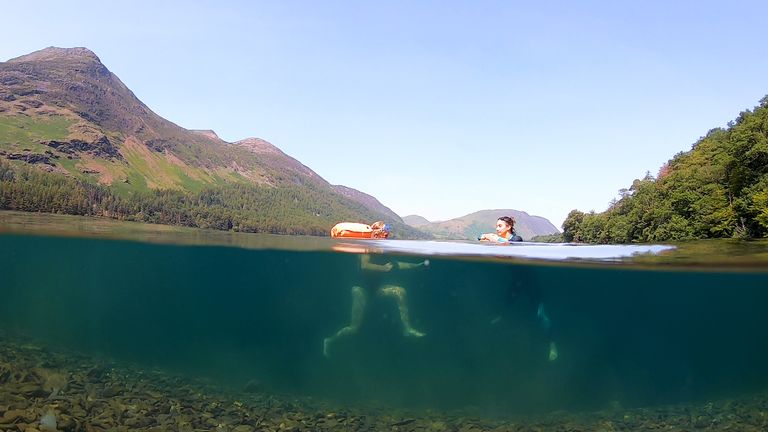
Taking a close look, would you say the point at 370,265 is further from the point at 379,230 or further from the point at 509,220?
the point at 509,220

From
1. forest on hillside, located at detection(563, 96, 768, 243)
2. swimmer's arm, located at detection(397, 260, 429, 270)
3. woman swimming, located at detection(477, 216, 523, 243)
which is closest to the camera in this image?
woman swimming, located at detection(477, 216, 523, 243)

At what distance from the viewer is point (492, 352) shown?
3500 centimetres

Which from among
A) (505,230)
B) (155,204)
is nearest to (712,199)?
(505,230)

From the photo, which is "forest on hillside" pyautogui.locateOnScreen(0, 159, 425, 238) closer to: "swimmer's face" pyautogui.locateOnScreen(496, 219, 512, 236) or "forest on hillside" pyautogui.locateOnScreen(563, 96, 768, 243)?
"swimmer's face" pyautogui.locateOnScreen(496, 219, 512, 236)

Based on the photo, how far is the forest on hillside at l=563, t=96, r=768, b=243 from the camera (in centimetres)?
3494

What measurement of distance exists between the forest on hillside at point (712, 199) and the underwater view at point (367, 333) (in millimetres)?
9888

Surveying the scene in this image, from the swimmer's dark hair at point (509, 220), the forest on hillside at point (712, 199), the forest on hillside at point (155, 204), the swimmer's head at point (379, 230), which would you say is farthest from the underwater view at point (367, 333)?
the forest on hillside at point (155, 204)

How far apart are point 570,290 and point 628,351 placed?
16408mm

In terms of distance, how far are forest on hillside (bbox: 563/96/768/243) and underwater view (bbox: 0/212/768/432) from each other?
9.89 metres

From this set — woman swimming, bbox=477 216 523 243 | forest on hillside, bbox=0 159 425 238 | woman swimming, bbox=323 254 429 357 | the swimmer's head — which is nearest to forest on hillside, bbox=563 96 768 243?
woman swimming, bbox=323 254 429 357

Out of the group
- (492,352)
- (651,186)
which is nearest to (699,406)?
(492,352)

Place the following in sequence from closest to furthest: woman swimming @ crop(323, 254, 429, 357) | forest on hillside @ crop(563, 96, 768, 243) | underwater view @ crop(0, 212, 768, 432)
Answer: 1. underwater view @ crop(0, 212, 768, 432)
2. woman swimming @ crop(323, 254, 429, 357)
3. forest on hillside @ crop(563, 96, 768, 243)

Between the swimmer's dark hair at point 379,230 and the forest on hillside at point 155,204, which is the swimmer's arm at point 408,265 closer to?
the swimmer's dark hair at point 379,230

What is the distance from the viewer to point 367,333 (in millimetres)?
29500
